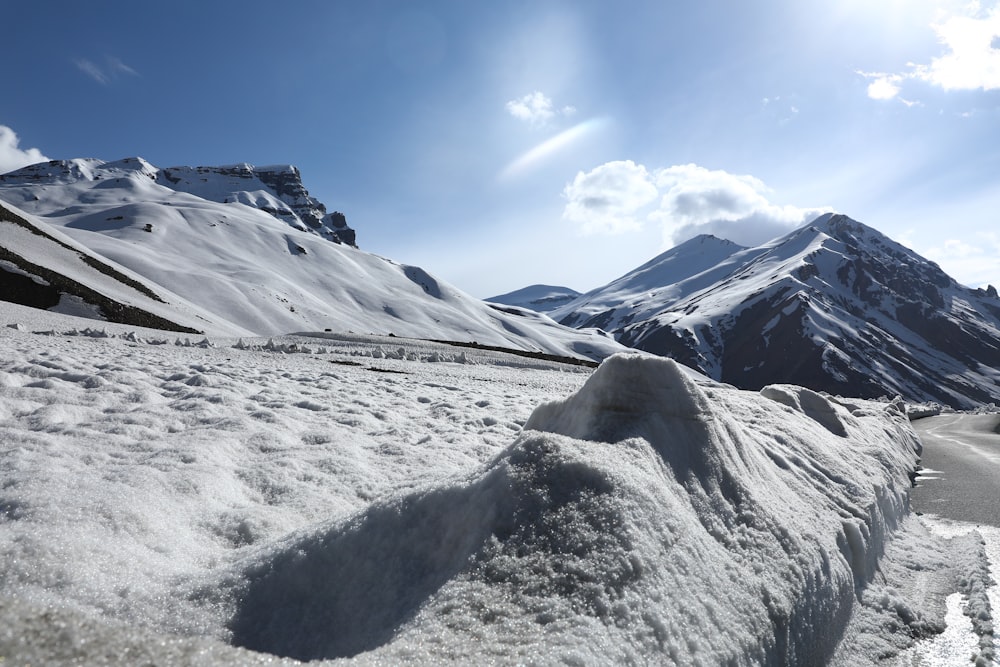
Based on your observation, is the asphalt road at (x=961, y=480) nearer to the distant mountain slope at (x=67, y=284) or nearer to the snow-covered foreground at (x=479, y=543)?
the snow-covered foreground at (x=479, y=543)

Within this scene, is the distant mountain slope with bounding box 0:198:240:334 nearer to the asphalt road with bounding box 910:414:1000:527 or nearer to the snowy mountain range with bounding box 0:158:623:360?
the snowy mountain range with bounding box 0:158:623:360

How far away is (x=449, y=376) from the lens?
1602 cm

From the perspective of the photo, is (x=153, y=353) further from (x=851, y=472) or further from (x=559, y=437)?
(x=851, y=472)

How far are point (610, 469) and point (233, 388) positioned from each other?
27.5ft

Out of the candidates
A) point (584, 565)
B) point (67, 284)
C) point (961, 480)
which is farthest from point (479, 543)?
point (67, 284)

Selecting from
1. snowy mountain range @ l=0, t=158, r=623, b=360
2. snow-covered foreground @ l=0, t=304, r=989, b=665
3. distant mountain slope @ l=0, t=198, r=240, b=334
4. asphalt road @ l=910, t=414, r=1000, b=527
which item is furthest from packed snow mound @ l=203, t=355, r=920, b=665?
snowy mountain range @ l=0, t=158, r=623, b=360

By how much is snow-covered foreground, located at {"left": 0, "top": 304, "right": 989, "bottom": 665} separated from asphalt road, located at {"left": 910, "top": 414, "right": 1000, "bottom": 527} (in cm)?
143

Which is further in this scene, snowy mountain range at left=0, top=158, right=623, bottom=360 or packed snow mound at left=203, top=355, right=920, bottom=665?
snowy mountain range at left=0, top=158, right=623, bottom=360

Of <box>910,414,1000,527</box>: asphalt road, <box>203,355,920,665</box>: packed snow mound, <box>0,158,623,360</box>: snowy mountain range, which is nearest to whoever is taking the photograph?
<box>203,355,920,665</box>: packed snow mound

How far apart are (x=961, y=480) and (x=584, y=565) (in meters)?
10.8

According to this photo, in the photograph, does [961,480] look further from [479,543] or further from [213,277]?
[213,277]

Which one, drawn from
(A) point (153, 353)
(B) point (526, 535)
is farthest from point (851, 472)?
(A) point (153, 353)

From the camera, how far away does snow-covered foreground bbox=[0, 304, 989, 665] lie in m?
2.24

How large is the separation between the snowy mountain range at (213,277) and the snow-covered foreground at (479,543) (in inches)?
1091
